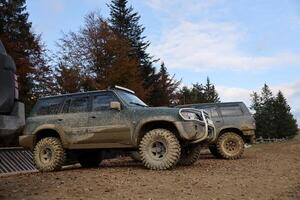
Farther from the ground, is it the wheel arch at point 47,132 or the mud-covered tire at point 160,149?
the wheel arch at point 47,132

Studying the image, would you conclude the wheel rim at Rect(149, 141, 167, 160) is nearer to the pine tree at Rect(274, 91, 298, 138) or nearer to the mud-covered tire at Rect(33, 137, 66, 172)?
the mud-covered tire at Rect(33, 137, 66, 172)

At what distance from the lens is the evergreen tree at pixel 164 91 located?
43.8m

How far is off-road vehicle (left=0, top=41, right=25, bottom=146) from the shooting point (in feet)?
19.2

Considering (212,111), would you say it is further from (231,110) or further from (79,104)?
(79,104)

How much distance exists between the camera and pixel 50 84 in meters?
30.7

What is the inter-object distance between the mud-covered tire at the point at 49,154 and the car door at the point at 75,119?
37cm

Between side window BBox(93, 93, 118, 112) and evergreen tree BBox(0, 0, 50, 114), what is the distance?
17.5 meters

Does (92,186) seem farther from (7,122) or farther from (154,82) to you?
(154,82)

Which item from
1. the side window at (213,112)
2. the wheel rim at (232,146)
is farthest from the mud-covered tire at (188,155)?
the side window at (213,112)

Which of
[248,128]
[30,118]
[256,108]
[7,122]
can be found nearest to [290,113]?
[256,108]

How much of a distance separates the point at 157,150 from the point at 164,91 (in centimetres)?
3449

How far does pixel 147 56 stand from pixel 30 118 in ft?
120

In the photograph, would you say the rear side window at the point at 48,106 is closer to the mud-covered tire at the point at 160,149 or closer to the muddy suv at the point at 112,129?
the muddy suv at the point at 112,129

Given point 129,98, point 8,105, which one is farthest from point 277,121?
point 8,105
